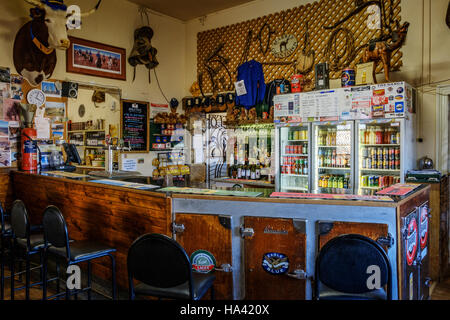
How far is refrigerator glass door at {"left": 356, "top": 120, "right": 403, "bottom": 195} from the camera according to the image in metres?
4.38

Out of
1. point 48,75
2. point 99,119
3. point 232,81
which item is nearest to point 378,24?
point 232,81

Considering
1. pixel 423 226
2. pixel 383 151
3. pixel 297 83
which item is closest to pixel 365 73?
pixel 297 83

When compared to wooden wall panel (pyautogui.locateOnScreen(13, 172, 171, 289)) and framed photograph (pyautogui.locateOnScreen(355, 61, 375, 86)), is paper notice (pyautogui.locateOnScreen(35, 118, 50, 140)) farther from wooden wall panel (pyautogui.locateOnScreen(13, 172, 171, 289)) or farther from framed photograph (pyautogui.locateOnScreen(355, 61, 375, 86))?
framed photograph (pyautogui.locateOnScreen(355, 61, 375, 86))

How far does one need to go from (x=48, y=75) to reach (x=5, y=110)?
784 millimetres

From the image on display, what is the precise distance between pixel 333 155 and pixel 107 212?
316 centimetres

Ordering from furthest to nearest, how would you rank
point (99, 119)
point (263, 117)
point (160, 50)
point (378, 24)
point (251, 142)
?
point (99, 119) → point (160, 50) → point (251, 142) → point (263, 117) → point (378, 24)

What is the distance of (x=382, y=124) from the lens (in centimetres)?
459

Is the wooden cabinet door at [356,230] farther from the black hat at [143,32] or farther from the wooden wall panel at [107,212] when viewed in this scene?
the black hat at [143,32]

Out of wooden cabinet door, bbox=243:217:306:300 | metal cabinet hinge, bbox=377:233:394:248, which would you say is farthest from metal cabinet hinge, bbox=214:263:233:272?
metal cabinet hinge, bbox=377:233:394:248

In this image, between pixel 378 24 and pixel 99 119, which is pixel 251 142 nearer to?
pixel 378 24

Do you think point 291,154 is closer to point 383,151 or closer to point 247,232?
point 383,151

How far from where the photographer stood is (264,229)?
2.36 metres

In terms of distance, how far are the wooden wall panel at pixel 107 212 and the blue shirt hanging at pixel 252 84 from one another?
336 centimetres

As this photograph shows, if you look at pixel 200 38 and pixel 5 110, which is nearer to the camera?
pixel 5 110
